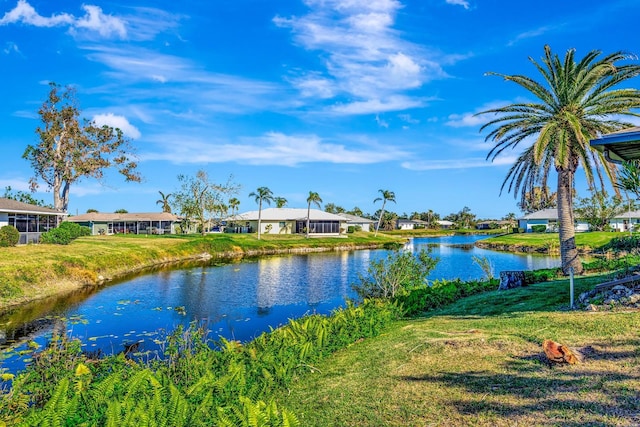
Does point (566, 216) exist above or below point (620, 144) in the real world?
below

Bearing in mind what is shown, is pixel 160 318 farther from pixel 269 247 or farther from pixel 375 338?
pixel 269 247

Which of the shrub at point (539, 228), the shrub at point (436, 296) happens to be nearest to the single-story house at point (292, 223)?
the shrub at point (539, 228)

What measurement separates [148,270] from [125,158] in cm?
2213

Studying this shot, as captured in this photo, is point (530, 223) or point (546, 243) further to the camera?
point (530, 223)

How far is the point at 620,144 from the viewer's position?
9.07m

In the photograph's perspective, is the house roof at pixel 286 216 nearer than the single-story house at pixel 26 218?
No

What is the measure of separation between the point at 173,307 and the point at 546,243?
1938 inches

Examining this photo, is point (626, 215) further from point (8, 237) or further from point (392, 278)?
point (8, 237)

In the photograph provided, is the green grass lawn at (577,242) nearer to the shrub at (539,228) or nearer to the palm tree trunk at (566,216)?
the shrub at (539,228)

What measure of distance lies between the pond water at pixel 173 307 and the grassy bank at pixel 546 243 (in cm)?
2198

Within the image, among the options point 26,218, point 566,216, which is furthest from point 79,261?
point 566,216

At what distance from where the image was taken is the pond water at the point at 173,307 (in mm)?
14867

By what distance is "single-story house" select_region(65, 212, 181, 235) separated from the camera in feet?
238

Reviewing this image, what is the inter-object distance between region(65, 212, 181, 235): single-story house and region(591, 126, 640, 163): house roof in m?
71.1
